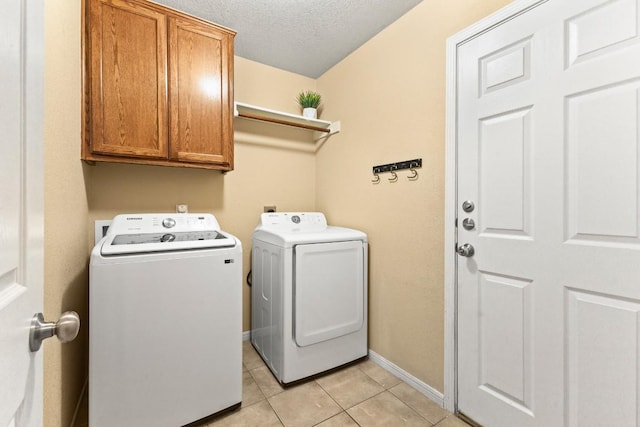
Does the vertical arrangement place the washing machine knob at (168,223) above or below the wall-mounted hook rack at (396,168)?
below

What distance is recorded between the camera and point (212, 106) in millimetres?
1954

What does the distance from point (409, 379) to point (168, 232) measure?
1.85 metres

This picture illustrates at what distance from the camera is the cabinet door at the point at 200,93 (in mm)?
1823

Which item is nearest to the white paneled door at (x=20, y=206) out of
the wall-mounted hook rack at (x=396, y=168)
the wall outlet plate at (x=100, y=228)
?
the wall outlet plate at (x=100, y=228)

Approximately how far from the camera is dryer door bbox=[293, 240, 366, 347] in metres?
1.81

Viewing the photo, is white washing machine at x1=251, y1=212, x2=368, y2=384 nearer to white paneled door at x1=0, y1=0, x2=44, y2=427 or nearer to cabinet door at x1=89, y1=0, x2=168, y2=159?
cabinet door at x1=89, y1=0, x2=168, y2=159

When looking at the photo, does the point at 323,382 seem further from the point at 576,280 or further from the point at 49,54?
the point at 49,54

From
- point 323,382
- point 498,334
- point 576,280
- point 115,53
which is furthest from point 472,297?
point 115,53

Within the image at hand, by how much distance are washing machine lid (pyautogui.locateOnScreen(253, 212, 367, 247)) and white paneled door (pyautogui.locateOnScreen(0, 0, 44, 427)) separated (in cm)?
131

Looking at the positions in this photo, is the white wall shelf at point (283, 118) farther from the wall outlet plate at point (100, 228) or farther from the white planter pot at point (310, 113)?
the wall outlet plate at point (100, 228)

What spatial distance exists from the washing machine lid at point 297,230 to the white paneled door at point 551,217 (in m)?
0.81

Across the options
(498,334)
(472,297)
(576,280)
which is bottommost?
(498,334)

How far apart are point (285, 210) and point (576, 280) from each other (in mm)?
2088

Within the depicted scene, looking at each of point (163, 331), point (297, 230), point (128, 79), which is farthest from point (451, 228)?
point (128, 79)
